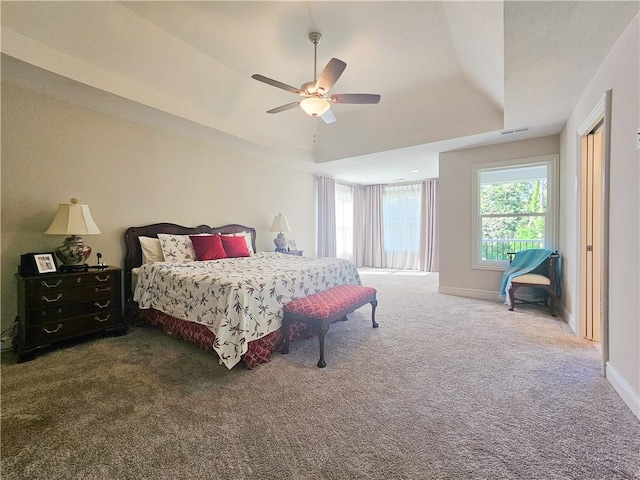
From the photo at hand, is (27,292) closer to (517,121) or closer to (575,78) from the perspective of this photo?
→ (575,78)

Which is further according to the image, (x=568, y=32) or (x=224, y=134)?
(x=224, y=134)

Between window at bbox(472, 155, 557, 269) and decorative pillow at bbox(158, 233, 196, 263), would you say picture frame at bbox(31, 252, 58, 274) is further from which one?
window at bbox(472, 155, 557, 269)

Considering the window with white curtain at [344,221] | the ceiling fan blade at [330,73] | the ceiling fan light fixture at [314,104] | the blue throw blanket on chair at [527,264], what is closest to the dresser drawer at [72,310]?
the ceiling fan light fixture at [314,104]

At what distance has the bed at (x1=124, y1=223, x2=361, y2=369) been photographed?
2221 millimetres

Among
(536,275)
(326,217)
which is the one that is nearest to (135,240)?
(326,217)

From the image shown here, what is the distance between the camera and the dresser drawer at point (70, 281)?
2.46m

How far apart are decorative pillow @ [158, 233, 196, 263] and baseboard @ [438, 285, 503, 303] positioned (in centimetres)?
402

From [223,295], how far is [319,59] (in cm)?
293

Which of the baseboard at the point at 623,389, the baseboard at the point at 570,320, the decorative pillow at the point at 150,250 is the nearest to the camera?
the baseboard at the point at 623,389

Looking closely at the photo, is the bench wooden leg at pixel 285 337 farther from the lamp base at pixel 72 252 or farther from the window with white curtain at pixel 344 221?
the window with white curtain at pixel 344 221

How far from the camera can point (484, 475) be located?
49.6 inches

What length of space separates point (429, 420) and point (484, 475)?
0.38m

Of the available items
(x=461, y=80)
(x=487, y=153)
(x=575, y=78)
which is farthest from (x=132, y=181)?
(x=487, y=153)

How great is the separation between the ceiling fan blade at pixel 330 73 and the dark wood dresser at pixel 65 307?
278cm
